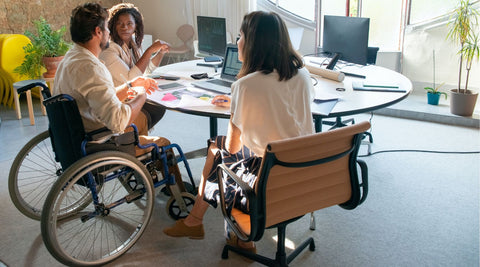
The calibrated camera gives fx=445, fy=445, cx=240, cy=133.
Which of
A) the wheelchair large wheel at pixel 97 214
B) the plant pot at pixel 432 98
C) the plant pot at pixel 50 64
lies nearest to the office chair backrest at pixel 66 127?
the wheelchair large wheel at pixel 97 214

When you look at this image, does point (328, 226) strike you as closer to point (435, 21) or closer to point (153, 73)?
point (153, 73)

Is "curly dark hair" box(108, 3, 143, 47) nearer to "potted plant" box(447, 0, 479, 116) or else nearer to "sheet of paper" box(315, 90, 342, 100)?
"sheet of paper" box(315, 90, 342, 100)

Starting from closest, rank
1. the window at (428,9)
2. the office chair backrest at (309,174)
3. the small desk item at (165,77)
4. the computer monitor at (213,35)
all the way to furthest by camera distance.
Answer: the office chair backrest at (309,174) < the small desk item at (165,77) < the computer monitor at (213,35) < the window at (428,9)

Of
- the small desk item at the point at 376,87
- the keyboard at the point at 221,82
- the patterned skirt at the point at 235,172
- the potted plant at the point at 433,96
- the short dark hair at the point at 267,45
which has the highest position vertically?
the short dark hair at the point at 267,45

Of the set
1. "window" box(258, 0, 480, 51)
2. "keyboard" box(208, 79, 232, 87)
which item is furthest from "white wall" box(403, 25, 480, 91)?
"keyboard" box(208, 79, 232, 87)

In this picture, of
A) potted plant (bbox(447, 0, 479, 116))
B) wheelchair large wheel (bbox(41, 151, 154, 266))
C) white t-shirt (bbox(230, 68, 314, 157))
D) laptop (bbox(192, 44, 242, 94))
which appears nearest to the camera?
white t-shirt (bbox(230, 68, 314, 157))

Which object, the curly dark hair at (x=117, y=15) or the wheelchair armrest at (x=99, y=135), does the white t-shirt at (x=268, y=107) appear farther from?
the curly dark hair at (x=117, y=15)

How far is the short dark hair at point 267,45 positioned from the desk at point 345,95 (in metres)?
0.45

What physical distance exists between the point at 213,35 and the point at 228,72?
0.57 metres

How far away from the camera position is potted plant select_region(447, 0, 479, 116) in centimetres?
378

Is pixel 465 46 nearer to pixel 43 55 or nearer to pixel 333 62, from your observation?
pixel 333 62

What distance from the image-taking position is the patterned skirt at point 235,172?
171 centimetres

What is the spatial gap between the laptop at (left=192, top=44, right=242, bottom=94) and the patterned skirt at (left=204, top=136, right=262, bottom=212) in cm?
70

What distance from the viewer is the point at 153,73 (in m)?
3.18
